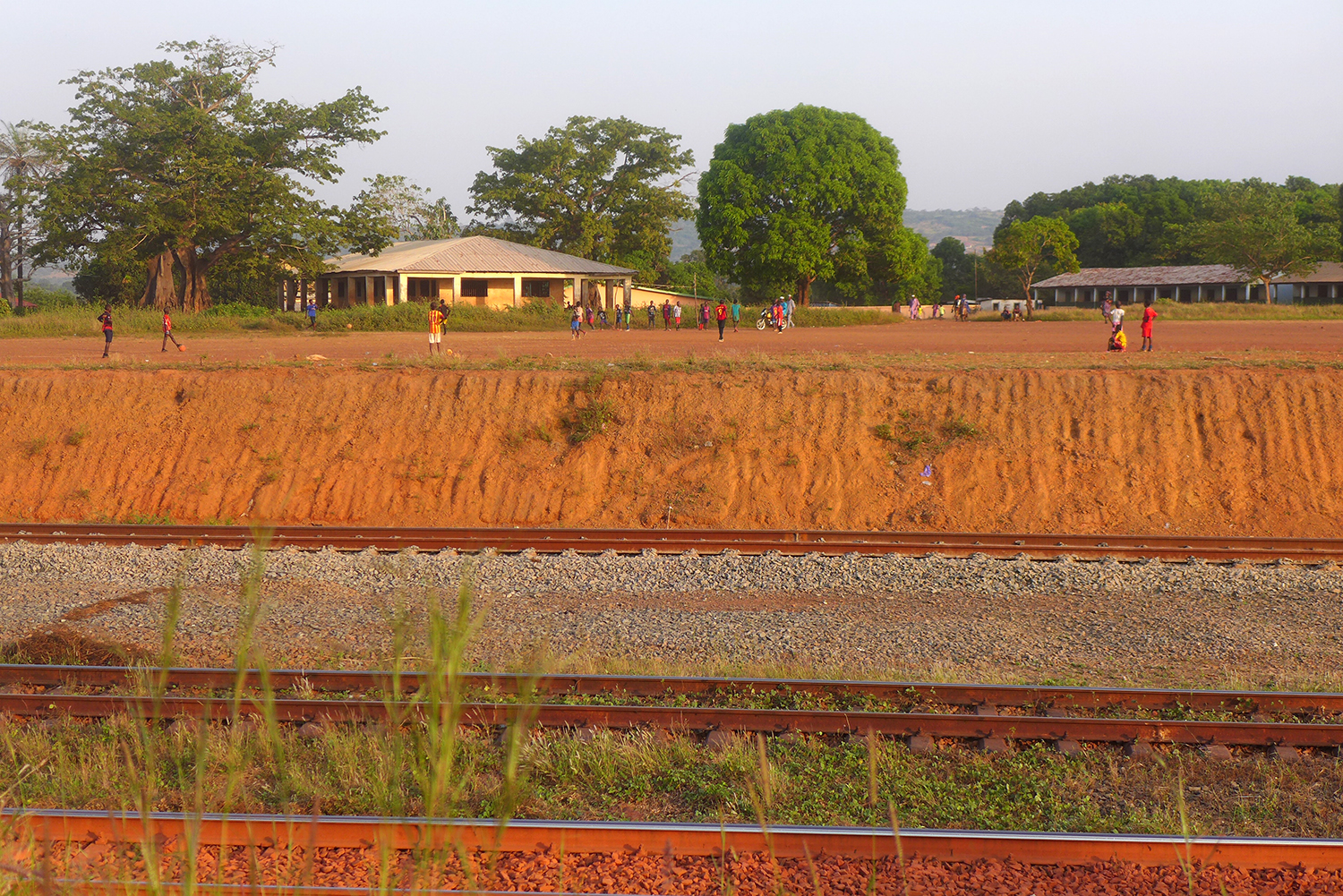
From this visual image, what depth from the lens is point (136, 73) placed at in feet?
A: 155

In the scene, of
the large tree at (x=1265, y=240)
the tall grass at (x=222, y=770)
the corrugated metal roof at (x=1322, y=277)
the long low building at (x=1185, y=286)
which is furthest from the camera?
the long low building at (x=1185, y=286)

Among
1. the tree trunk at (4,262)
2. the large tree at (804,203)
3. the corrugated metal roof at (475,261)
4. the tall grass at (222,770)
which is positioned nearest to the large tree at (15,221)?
the tree trunk at (4,262)

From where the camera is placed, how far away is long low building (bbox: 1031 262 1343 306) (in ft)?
230

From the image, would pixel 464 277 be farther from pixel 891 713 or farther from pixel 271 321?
pixel 891 713

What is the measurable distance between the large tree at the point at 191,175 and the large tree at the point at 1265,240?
54.5 m

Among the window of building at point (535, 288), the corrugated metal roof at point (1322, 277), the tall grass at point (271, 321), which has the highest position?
the corrugated metal roof at point (1322, 277)

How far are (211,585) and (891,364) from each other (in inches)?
564

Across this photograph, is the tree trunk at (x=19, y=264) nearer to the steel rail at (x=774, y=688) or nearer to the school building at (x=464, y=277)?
the school building at (x=464, y=277)

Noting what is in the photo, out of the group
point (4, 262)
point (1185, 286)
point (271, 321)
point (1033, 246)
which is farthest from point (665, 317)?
point (4, 262)

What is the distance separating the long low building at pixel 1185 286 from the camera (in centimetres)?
7019

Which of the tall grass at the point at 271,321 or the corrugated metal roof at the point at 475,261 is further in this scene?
the corrugated metal roof at the point at 475,261

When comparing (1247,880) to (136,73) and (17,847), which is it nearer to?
(17,847)

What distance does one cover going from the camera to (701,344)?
33.7 m

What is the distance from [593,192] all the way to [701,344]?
1344 inches
